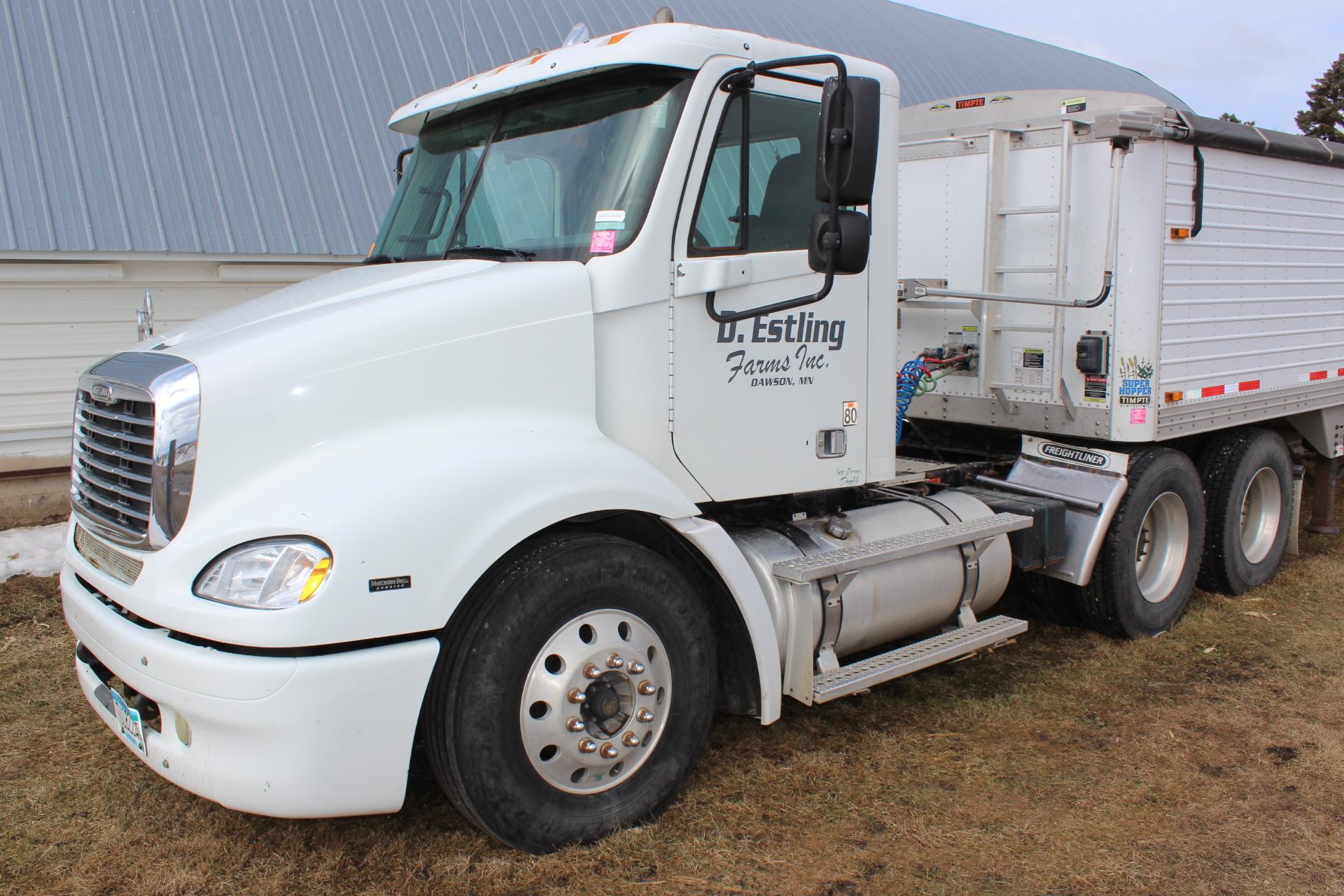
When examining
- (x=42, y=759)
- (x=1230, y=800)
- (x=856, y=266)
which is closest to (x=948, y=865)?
(x=1230, y=800)

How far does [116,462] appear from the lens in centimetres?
352

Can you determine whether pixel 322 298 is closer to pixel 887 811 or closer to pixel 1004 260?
pixel 887 811

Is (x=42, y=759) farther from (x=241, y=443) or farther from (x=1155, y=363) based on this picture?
(x=1155, y=363)

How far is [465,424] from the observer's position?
3518mm

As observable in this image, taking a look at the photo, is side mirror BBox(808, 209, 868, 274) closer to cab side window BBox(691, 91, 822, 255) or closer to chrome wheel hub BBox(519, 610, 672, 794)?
cab side window BBox(691, 91, 822, 255)

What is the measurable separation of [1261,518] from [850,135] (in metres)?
5.29

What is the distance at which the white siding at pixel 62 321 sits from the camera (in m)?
8.55

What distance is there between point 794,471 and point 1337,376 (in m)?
5.21

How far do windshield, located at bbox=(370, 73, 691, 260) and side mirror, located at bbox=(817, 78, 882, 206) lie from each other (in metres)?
0.56

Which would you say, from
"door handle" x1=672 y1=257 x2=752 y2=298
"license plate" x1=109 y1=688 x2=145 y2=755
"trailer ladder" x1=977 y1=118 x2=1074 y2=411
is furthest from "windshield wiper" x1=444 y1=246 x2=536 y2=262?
"trailer ladder" x1=977 y1=118 x2=1074 y2=411

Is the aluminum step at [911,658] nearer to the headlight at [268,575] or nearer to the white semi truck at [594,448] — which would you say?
the white semi truck at [594,448]

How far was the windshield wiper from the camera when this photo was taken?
3959mm

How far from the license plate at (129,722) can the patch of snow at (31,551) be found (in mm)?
4464

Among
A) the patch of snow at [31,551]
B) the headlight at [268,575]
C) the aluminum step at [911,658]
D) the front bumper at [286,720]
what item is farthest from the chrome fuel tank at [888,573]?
the patch of snow at [31,551]
